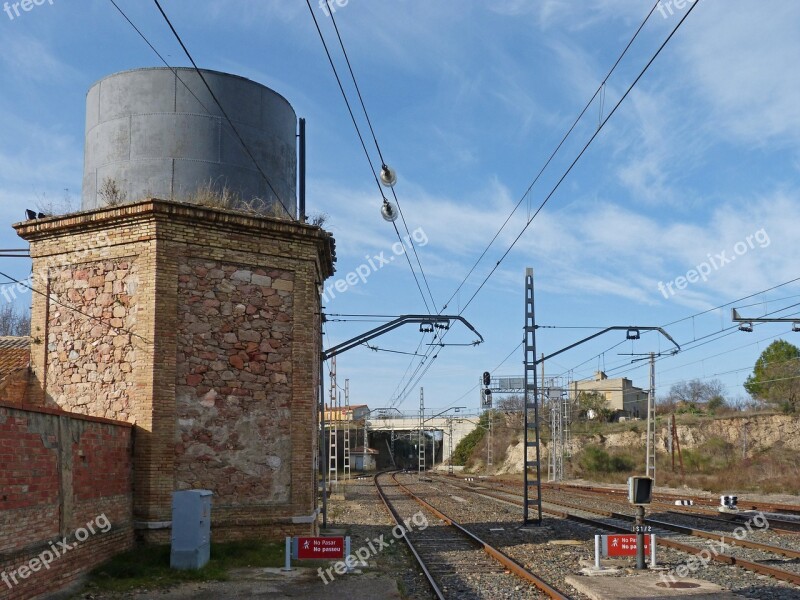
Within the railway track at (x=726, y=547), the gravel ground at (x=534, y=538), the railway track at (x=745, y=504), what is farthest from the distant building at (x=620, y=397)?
the railway track at (x=726, y=547)

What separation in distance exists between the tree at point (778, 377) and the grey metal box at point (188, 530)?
2040 inches

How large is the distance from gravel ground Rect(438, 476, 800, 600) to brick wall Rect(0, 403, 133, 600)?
30.0 ft

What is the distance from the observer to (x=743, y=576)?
12500 millimetres

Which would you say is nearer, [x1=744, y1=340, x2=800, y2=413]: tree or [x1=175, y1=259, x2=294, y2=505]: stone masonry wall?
[x1=175, y1=259, x2=294, y2=505]: stone masonry wall

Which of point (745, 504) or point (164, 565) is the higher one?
point (164, 565)

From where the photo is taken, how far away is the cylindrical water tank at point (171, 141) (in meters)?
16.2

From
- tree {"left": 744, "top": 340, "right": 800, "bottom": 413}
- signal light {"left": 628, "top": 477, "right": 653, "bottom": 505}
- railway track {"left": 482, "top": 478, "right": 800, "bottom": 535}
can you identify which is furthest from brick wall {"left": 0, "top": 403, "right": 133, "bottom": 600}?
tree {"left": 744, "top": 340, "right": 800, "bottom": 413}

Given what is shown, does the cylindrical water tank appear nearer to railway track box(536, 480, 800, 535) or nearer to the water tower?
the water tower

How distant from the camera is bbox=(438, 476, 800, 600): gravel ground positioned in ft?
36.2

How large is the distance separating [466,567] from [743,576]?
4526 millimetres

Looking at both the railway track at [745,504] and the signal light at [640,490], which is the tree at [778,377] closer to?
the railway track at [745,504]

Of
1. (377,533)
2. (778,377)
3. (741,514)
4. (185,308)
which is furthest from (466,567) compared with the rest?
(778,377)

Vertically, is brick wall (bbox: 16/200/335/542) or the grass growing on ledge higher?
brick wall (bbox: 16/200/335/542)

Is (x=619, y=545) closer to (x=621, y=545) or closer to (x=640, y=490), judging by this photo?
(x=621, y=545)
